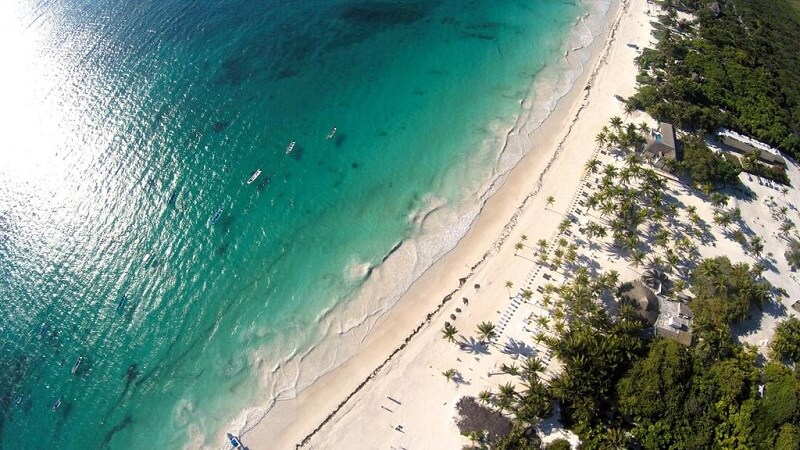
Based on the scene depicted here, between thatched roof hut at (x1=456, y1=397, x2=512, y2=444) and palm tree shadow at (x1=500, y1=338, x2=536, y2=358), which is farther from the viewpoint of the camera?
palm tree shadow at (x1=500, y1=338, x2=536, y2=358)

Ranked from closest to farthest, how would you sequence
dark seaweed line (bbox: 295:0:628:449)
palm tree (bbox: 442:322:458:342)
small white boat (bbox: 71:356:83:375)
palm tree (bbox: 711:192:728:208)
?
1. dark seaweed line (bbox: 295:0:628:449)
2. palm tree (bbox: 442:322:458:342)
3. small white boat (bbox: 71:356:83:375)
4. palm tree (bbox: 711:192:728:208)

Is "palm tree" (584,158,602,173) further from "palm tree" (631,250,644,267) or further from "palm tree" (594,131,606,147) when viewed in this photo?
"palm tree" (631,250,644,267)

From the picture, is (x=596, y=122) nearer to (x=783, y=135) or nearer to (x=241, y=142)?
(x=783, y=135)

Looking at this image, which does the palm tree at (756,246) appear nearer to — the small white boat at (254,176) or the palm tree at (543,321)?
the palm tree at (543,321)

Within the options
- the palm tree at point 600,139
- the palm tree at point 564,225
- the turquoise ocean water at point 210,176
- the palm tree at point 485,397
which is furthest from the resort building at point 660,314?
the palm tree at point 600,139

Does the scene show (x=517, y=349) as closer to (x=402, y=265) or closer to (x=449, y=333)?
(x=449, y=333)

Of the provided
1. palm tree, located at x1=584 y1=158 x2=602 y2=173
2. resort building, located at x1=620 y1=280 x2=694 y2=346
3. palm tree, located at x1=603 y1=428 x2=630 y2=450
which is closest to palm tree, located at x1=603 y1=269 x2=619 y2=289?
resort building, located at x1=620 y1=280 x2=694 y2=346
